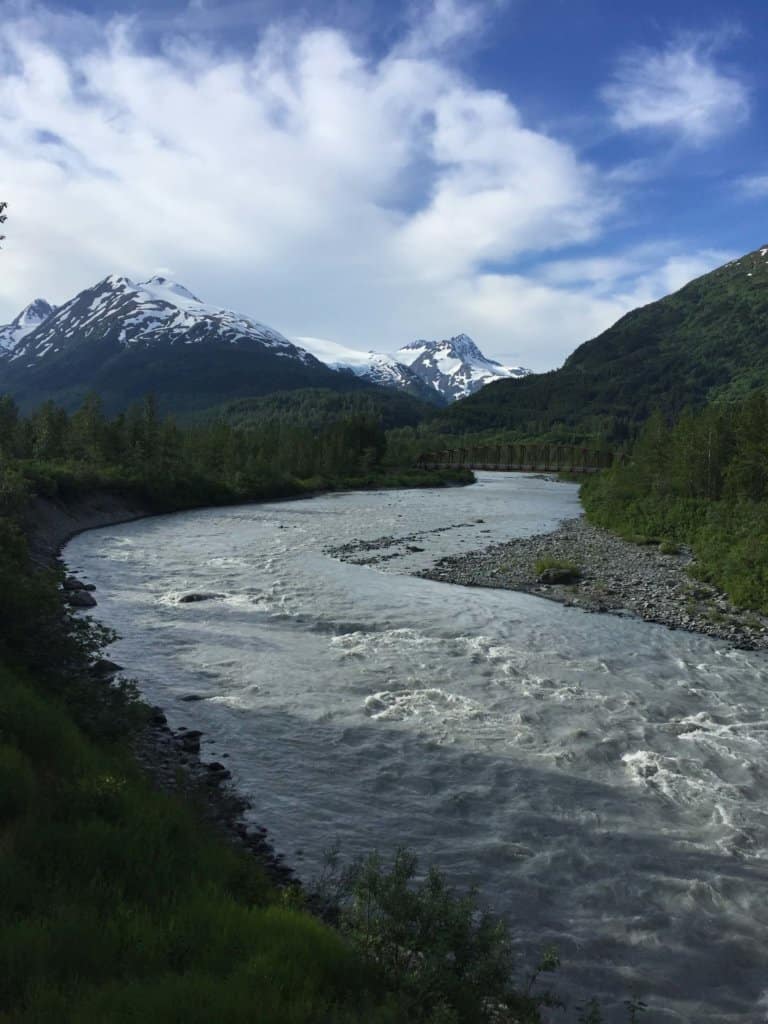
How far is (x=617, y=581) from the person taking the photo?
36.0 metres

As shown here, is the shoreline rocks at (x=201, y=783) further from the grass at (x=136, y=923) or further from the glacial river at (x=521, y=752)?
the grass at (x=136, y=923)

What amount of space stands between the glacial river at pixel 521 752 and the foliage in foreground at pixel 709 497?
10.5 m

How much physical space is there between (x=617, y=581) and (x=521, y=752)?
2258 cm

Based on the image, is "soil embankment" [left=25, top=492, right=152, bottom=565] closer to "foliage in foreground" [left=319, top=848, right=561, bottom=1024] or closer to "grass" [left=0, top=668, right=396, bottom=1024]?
"grass" [left=0, top=668, right=396, bottom=1024]

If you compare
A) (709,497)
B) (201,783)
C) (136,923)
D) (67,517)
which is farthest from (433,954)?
(709,497)

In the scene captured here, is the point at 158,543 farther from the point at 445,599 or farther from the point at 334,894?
the point at 334,894

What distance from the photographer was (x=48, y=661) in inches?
621

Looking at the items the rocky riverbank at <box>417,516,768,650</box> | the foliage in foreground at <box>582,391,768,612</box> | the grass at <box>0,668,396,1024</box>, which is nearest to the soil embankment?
the rocky riverbank at <box>417,516,768,650</box>

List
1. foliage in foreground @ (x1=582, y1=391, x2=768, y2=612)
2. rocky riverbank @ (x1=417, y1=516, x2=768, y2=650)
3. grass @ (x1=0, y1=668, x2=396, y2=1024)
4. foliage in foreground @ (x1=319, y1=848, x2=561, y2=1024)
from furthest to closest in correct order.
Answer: foliage in foreground @ (x1=582, y1=391, x2=768, y2=612) → rocky riverbank @ (x1=417, y1=516, x2=768, y2=650) → foliage in foreground @ (x1=319, y1=848, x2=561, y2=1024) → grass @ (x1=0, y1=668, x2=396, y2=1024)

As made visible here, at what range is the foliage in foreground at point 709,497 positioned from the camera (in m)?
35.2

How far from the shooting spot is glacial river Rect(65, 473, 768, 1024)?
9992 millimetres

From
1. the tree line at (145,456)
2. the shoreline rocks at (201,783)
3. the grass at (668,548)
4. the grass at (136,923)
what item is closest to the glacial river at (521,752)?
the shoreline rocks at (201,783)

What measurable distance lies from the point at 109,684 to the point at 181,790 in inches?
223

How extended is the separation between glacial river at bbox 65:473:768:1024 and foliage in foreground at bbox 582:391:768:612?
10548 mm
